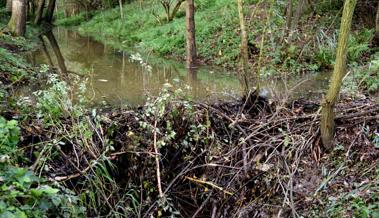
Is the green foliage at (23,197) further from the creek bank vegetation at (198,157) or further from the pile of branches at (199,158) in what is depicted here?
the pile of branches at (199,158)

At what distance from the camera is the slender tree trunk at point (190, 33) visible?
11906 mm

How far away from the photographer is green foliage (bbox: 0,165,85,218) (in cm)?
277

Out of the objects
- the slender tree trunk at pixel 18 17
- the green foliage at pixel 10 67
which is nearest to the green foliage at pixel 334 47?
the green foliage at pixel 10 67

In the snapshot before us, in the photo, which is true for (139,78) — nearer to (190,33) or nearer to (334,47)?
(190,33)

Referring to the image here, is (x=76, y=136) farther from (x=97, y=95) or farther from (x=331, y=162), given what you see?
(x=97, y=95)

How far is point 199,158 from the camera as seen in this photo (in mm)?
4797

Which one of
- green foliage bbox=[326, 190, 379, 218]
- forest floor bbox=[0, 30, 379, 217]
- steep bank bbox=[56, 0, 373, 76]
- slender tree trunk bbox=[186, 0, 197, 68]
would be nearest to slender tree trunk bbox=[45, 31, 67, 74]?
steep bank bbox=[56, 0, 373, 76]

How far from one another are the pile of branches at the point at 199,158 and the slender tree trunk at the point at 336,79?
0.16m

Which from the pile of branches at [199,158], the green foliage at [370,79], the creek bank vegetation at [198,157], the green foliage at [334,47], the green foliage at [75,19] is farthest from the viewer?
the green foliage at [75,19]

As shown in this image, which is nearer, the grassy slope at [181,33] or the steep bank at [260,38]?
the steep bank at [260,38]

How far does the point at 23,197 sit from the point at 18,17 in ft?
41.8

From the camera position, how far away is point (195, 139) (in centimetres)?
479

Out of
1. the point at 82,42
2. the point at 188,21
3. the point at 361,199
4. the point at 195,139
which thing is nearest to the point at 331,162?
the point at 361,199

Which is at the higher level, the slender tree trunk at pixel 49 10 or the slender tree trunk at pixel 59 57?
the slender tree trunk at pixel 49 10
